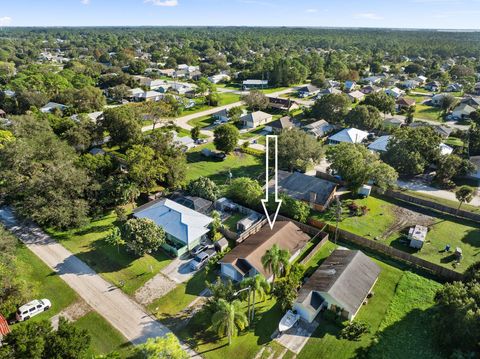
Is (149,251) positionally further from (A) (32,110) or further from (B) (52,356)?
(A) (32,110)

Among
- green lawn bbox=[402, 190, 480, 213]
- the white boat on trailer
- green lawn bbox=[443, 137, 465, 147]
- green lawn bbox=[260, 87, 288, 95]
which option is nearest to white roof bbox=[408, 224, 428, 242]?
green lawn bbox=[402, 190, 480, 213]

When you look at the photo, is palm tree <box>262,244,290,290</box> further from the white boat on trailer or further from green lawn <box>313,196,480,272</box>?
green lawn <box>313,196,480,272</box>

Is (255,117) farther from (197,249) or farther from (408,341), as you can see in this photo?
(408,341)

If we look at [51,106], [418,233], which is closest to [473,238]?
[418,233]

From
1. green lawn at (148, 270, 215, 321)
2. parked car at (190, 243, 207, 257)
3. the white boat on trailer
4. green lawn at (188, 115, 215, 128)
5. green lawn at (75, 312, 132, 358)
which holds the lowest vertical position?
green lawn at (148, 270, 215, 321)

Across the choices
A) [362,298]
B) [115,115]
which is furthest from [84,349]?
[115,115]
